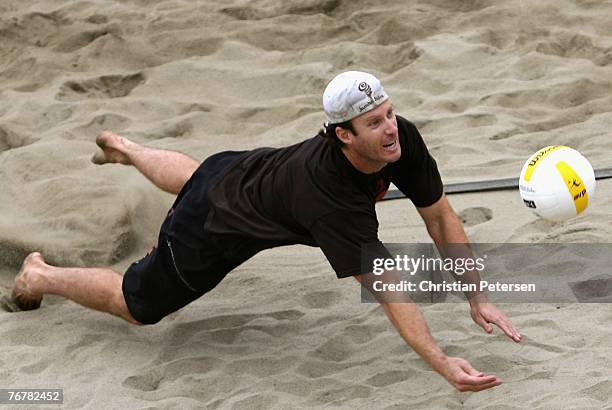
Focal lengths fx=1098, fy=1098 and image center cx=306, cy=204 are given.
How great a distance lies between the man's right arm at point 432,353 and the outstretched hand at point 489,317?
34 cm

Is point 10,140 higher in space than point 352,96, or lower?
lower

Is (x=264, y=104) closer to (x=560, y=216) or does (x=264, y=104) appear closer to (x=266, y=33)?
(x=266, y=33)

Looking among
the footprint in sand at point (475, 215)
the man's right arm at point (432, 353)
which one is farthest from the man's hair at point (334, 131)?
the footprint in sand at point (475, 215)

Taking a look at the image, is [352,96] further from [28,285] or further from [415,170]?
[28,285]

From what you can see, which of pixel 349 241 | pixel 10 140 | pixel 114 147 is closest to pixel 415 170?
pixel 349 241

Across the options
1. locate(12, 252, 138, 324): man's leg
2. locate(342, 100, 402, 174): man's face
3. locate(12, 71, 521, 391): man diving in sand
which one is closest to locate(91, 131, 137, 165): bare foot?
locate(12, 71, 521, 391): man diving in sand

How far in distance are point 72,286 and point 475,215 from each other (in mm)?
1814

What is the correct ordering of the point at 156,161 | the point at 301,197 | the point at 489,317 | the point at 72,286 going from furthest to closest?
the point at 156,161, the point at 72,286, the point at 489,317, the point at 301,197

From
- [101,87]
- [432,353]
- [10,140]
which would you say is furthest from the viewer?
[101,87]

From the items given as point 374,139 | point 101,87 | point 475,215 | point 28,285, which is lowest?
point 475,215

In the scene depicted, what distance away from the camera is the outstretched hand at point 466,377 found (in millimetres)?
3262

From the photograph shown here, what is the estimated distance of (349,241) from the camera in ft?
11.5

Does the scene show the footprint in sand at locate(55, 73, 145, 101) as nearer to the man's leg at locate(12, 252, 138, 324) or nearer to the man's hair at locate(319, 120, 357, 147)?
the man's leg at locate(12, 252, 138, 324)

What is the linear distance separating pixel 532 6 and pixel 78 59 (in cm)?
289
